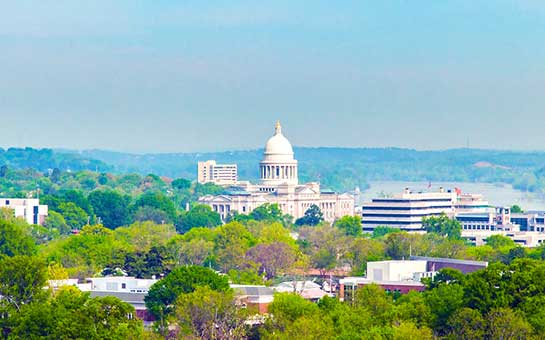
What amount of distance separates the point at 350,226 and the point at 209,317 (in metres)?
97.7

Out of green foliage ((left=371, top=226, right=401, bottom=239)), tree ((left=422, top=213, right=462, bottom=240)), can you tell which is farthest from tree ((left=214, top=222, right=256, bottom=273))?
green foliage ((left=371, top=226, right=401, bottom=239))

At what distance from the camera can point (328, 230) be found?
165750 millimetres

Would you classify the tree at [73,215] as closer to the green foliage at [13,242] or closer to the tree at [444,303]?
the green foliage at [13,242]

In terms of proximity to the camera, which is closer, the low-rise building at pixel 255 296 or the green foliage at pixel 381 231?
the low-rise building at pixel 255 296

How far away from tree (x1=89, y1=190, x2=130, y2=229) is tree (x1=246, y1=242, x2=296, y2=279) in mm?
58025

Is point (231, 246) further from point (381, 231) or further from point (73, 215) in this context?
point (73, 215)

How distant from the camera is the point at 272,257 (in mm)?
122625

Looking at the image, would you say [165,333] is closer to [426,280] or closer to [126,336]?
[126,336]

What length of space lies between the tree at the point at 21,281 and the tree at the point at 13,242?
106 feet

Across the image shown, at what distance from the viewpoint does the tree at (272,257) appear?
121 meters

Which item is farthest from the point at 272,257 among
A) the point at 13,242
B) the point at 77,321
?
the point at 77,321

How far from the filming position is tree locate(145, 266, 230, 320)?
8812cm

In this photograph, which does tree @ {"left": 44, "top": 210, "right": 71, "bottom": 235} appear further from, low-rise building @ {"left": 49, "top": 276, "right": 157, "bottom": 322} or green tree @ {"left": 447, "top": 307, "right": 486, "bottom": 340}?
green tree @ {"left": 447, "top": 307, "right": 486, "bottom": 340}

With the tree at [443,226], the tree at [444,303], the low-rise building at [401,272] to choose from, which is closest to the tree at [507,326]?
the tree at [444,303]
